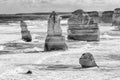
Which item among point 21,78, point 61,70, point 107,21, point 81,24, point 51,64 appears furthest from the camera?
point 107,21

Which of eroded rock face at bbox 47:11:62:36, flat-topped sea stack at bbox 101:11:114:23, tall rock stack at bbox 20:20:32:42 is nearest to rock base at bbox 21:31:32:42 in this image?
tall rock stack at bbox 20:20:32:42

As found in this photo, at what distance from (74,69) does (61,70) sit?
83 cm

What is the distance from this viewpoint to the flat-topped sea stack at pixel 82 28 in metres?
44.4

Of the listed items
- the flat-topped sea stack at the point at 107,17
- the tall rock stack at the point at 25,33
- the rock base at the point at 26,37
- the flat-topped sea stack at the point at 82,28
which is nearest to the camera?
the flat-topped sea stack at the point at 82,28

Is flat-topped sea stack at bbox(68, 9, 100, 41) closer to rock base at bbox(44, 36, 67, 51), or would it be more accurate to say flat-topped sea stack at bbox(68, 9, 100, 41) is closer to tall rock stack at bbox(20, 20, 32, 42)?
tall rock stack at bbox(20, 20, 32, 42)

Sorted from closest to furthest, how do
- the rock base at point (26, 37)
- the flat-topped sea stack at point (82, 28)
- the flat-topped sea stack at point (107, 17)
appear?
the flat-topped sea stack at point (82, 28)
the rock base at point (26, 37)
the flat-topped sea stack at point (107, 17)

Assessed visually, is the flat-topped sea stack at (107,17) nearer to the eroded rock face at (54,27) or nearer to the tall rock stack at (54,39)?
the eroded rock face at (54,27)

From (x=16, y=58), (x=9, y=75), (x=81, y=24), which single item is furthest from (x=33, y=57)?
(x=81, y=24)

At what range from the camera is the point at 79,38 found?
4597 cm

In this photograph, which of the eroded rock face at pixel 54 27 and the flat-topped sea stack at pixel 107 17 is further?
the flat-topped sea stack at pixel 107 17

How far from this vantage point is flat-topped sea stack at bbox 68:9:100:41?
44.4m

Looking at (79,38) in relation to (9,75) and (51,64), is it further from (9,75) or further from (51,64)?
(9,75)

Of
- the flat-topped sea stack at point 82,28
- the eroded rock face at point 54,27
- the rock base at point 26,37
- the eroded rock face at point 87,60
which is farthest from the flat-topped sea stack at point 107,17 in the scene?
the eroded rock face at point 87,60

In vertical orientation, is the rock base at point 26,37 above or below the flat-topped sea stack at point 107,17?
above
